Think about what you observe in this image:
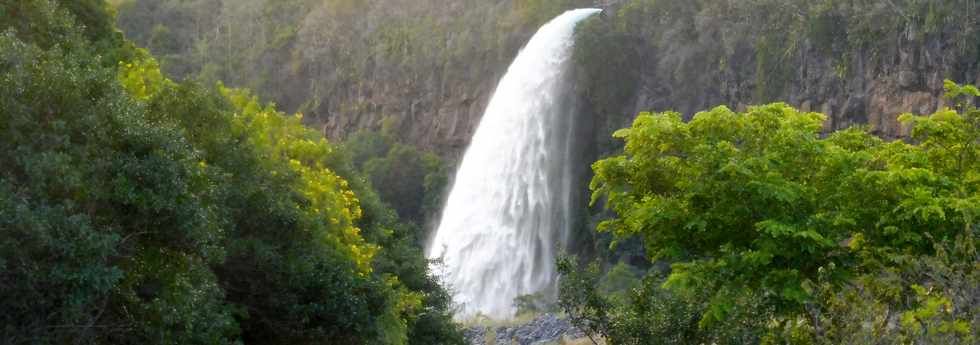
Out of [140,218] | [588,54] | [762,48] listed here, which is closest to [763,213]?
[140,218]

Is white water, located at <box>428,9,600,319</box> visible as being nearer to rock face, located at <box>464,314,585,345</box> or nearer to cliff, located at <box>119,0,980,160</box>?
cliff, located at <box>119,0,980,160</box>

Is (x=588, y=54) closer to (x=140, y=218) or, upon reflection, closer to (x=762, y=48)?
(x=762, y=48)

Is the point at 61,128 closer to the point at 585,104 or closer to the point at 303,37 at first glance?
the point at 585,104

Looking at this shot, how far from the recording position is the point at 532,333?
42500 millimetres

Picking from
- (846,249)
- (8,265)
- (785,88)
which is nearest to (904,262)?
(846,249)

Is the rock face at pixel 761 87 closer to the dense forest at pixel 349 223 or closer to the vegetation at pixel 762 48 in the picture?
the vegetation at pixel 762 48

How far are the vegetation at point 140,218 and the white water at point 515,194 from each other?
30.0 metres

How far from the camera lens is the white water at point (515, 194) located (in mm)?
53469

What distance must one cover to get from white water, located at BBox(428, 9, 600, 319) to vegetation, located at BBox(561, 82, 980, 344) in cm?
3096

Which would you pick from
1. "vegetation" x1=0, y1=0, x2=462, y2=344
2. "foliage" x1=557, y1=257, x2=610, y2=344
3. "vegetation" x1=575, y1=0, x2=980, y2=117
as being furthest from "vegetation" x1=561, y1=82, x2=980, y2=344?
"vegetation" x1=575, y1=0, x2=980, y2=117

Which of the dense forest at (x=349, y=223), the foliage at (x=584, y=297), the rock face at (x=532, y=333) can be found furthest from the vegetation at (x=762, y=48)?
the foliage at (x=584, y=297)

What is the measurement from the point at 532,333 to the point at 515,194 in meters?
13.0

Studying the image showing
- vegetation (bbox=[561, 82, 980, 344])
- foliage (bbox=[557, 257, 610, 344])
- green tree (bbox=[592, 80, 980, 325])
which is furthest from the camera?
green tree (bbox=[592, 80, 980, 325])

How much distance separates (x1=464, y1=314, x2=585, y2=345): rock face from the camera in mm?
40281
